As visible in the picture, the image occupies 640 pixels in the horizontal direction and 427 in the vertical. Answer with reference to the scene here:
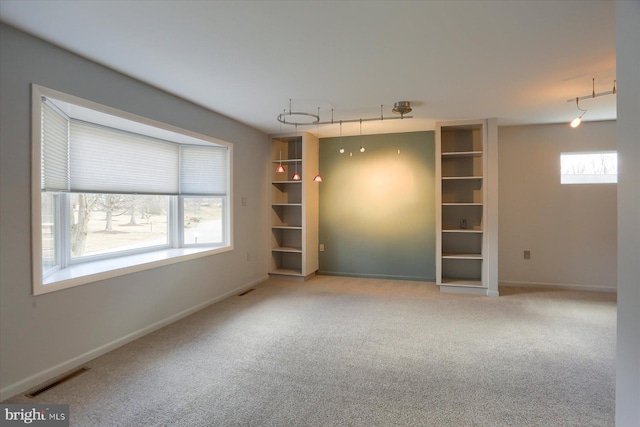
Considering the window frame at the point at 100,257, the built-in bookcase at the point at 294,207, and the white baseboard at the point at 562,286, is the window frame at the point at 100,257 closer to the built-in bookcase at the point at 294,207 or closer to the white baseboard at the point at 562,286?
the built-in bookcase at the point at 294,207

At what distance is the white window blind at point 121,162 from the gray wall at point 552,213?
4.69 meters

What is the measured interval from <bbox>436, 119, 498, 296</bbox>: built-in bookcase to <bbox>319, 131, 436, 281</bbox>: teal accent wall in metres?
0.28

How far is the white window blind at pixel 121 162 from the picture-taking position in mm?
2869

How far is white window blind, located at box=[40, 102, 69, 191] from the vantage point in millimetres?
2699

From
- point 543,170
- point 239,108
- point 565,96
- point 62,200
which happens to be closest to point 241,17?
point 239,108

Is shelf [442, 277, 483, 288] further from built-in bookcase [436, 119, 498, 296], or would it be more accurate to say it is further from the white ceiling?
the white ceiling

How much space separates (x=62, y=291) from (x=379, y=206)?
15.3 ft

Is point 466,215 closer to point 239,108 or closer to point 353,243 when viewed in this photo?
point 353,243

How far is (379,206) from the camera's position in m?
5.93

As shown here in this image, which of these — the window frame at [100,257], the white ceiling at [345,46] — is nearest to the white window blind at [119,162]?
the window frame at [100,257]

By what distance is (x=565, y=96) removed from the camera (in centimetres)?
375

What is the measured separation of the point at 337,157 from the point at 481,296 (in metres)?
3.38

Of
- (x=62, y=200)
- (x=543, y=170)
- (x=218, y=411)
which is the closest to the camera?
(x=218, y=411)

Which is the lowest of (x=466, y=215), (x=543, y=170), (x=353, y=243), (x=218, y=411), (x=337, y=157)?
(x=218, y=411)
